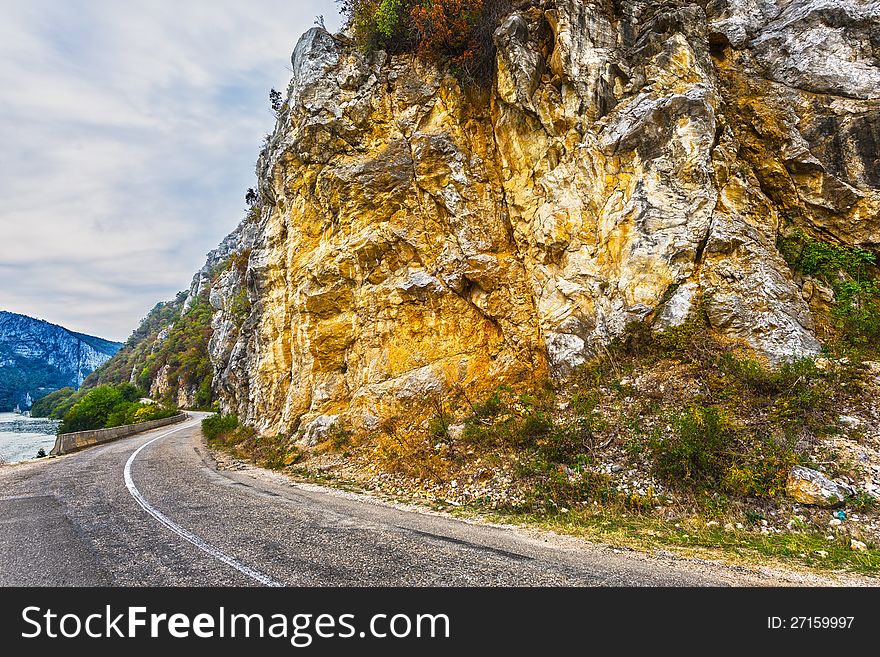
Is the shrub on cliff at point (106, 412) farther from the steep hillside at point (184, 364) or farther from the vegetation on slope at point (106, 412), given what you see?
the steep hillside at point (184, 364)

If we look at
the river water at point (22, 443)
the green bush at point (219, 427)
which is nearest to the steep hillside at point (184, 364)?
the green bush at point (219, 427)

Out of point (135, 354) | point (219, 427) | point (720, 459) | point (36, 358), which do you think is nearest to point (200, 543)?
point (720, 459)

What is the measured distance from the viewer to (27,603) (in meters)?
3.61

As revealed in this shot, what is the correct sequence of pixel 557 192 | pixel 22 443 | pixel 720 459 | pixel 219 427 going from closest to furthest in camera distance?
pixel 720 459, pixel 557 192, pixel 219 427, pixel 22 443

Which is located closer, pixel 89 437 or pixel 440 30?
pixel 440 30

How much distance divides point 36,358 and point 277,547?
216654 mm

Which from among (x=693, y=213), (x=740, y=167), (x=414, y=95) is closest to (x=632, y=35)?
(x=740, y=167)

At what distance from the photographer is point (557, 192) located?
12.2 meters

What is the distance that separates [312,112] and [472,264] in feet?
31.3

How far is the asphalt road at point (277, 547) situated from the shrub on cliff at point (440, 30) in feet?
49.0

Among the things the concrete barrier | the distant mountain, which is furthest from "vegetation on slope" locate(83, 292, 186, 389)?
the concrete barrier

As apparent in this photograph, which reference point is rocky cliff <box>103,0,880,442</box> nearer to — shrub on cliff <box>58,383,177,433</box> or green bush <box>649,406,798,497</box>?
green bush <box>649,406,798,497</box>

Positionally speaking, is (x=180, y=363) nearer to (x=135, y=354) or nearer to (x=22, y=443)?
(x=22, y=443)

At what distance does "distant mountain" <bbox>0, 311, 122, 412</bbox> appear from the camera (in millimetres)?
124312
